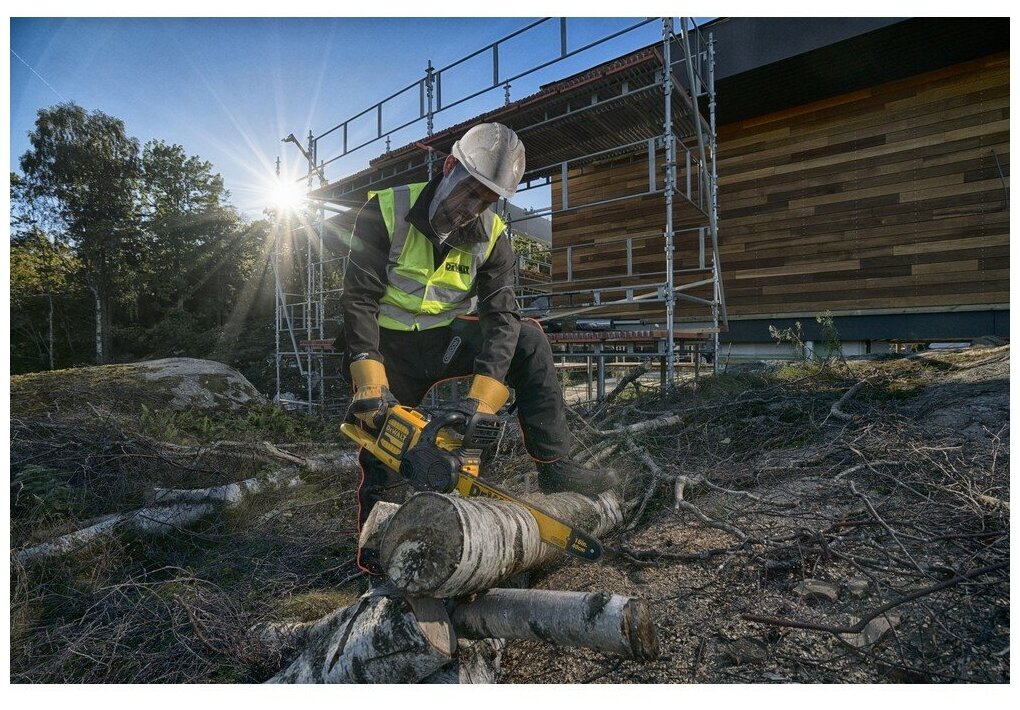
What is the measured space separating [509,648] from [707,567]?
731 mm

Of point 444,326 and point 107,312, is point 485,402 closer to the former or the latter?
point 444,326

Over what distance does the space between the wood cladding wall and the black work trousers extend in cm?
440

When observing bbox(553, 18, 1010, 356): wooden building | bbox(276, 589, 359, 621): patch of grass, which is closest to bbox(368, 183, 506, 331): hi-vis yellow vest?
bbox(276, 589, 359, 621): patch of grass

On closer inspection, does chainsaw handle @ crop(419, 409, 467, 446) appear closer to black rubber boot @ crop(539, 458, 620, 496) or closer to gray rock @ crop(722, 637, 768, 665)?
black rubber boot @ crop(539, 458, 620, 496)

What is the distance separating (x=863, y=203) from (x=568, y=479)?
5.98 m

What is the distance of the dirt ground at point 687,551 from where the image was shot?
135cm

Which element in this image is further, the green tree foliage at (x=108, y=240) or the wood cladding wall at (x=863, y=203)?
the wood cladding wall at (x=863, y=203)

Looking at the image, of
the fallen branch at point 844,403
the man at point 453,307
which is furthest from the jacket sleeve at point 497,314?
the fallen branch at point 844,403

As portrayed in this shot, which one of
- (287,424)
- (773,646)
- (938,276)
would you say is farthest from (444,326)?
(938,276)

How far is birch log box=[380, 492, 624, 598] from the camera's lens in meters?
1.28

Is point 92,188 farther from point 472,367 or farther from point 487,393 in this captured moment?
point 487,393

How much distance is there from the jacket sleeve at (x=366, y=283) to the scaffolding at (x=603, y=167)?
1511 millimetres

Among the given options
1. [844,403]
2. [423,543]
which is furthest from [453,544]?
[844,403]

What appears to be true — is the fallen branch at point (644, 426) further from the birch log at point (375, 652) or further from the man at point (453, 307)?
the birch log at point (375, 652)
